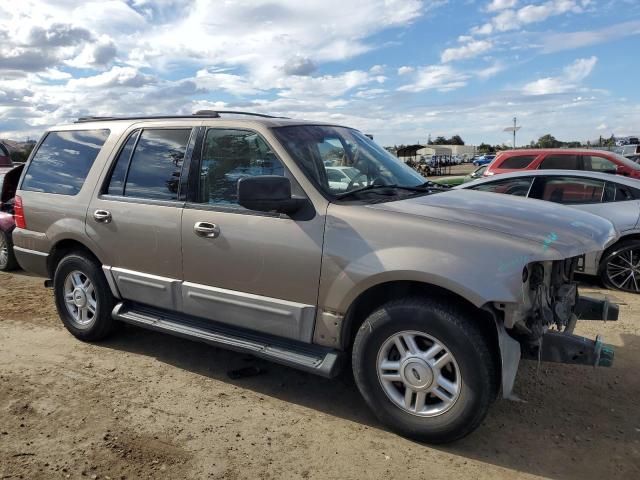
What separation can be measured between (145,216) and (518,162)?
9063 millimetres

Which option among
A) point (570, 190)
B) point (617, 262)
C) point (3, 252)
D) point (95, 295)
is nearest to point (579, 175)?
point (570, 190)

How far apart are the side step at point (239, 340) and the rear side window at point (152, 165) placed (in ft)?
3.17

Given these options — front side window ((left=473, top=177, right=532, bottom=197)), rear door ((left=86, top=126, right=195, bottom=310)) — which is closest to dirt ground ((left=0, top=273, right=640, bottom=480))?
rear door ((left=86, top=126, right=195, bottom=310))

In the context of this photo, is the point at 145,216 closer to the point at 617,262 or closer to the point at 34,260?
the point at 34,260

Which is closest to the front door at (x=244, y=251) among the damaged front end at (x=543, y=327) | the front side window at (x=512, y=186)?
the damaged front end at (x=543, y=327)

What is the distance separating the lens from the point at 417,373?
3.22m

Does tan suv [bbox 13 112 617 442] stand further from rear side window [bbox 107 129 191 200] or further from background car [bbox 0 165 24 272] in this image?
background car [bbox 0 165 24 272]

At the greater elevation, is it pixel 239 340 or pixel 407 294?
pixel 407 294

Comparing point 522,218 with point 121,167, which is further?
point 121,167

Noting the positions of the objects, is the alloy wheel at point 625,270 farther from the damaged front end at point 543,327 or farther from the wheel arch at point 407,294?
the wheel arch at point 407,294

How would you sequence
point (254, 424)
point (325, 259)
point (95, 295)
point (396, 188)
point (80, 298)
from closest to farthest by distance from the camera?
point (325, 259), point (254, 424), point (396, 188), point (95, 295), point (80, 298)

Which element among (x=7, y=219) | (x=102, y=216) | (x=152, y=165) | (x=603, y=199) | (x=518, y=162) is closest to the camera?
(x=152, y=165)

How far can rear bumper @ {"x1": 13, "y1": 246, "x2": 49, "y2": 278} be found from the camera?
16.9 feet

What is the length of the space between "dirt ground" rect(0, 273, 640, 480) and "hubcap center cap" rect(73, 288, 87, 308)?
0.41 m
